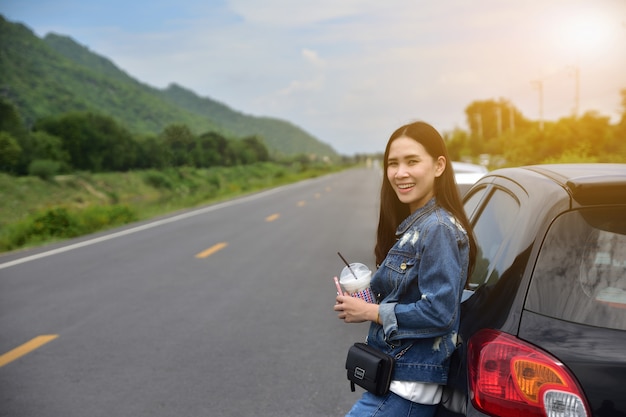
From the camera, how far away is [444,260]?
6.85 feet

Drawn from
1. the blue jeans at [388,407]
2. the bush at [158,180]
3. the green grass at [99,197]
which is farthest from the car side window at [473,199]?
the bush at [158,180]

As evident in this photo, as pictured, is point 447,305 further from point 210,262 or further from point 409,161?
point 210,262

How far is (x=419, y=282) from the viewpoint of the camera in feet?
6.97

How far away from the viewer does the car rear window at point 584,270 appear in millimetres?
1917

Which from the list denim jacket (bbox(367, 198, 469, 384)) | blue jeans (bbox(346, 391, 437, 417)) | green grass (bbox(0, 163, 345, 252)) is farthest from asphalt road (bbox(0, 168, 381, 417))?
green grass (bbox(0, 163, 345, 252))

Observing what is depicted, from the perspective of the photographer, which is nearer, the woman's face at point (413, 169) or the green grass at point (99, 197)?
the woman's face at point (413, 169)

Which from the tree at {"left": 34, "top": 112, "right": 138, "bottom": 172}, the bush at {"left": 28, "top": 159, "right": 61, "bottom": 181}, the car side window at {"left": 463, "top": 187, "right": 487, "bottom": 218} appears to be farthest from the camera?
the tree at {"left": 34, "top": 112, "right": 138, "bottom": 172}

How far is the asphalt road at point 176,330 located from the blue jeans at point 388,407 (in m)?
2.04

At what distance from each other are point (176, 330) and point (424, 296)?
182 inches

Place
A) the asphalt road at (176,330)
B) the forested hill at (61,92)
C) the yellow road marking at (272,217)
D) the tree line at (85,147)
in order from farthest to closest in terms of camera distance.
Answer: the forested hill at (61,92), the tree line at (85,147), the yellow road marking at (272,217), the asphalt road at (176,330)

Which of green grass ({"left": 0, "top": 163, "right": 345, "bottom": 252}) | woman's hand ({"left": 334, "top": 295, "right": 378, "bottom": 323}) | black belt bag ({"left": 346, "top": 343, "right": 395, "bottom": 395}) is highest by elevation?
woman's hand ({"left": 334, "top": 295, "right": 378, "bottom": 323})

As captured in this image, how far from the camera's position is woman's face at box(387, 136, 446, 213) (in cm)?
234

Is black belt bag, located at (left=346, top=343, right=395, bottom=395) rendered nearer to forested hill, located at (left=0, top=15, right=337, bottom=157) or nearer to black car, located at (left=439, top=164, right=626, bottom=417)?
black car, located at (left=439, top=164, right=626, bottom=417)

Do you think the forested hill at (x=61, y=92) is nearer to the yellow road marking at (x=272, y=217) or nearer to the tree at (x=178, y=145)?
the tree at (x=178, y=145)
